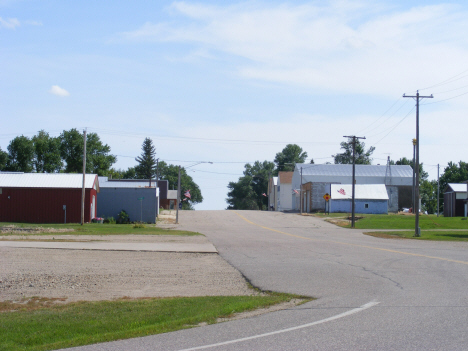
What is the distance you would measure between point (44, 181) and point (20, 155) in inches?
1990

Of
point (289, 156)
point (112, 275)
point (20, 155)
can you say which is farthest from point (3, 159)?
point (112, 275)

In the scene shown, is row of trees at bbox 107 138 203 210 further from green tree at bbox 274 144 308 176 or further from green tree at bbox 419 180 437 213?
green tree at bbox 419 180 437 213

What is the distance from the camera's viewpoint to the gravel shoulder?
1206 cm

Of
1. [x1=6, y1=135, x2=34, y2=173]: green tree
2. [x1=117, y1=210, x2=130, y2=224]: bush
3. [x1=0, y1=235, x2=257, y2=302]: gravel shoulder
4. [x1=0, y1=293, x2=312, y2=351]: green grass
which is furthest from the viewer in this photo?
[x1=6, y1=135, x2=34, y2=173]: green tree

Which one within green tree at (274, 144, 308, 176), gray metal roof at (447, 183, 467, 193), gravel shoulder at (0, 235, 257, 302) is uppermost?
green tree at (274, 144, 308, 176)

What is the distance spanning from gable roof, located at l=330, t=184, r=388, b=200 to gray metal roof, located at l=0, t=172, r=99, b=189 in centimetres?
3611

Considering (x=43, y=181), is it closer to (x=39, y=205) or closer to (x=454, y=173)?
(x=39, y=205)

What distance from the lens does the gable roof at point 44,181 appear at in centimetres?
4703

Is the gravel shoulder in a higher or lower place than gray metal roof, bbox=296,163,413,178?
lower

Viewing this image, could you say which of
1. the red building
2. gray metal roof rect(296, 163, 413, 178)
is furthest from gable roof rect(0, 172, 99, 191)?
gray metal roof rect(296, 163, 413, 178)

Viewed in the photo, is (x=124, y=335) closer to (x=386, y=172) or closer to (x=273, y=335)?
(x=273, y=335)

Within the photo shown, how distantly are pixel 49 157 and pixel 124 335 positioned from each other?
93926mm

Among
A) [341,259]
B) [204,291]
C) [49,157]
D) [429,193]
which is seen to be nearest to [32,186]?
[341,259]

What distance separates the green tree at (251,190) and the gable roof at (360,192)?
61111mm
